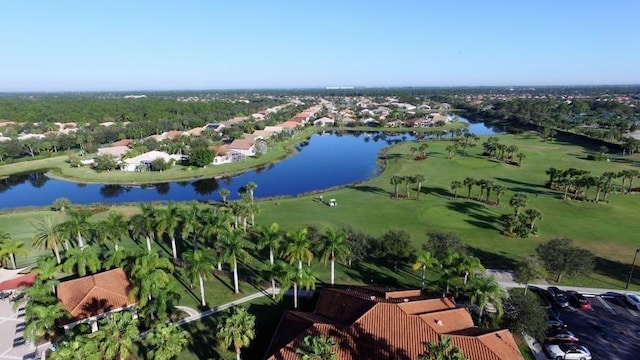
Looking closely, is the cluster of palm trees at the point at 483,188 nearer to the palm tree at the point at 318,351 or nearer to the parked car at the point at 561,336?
the parked car at the point at 561,336

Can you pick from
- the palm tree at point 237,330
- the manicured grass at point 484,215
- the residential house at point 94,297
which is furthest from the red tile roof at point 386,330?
the manicured grass at point 484,215

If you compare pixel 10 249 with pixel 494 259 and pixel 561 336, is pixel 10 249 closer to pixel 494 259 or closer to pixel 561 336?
pixel 561 336

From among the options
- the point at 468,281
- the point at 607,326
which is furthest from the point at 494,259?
the point at 607,326

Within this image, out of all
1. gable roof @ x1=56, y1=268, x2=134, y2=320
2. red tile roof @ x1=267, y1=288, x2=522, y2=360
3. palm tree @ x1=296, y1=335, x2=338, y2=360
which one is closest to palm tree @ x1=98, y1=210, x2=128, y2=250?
gable roof @ x1=56, y1=268, x2=134, y2=320

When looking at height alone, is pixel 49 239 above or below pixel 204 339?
above

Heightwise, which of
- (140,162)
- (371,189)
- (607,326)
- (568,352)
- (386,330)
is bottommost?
(371,189)

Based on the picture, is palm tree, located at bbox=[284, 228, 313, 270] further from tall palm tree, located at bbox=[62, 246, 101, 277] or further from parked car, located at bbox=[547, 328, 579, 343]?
parked car, located at bbox=[547, 328, 579, 343]

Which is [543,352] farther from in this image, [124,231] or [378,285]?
[124,231]
